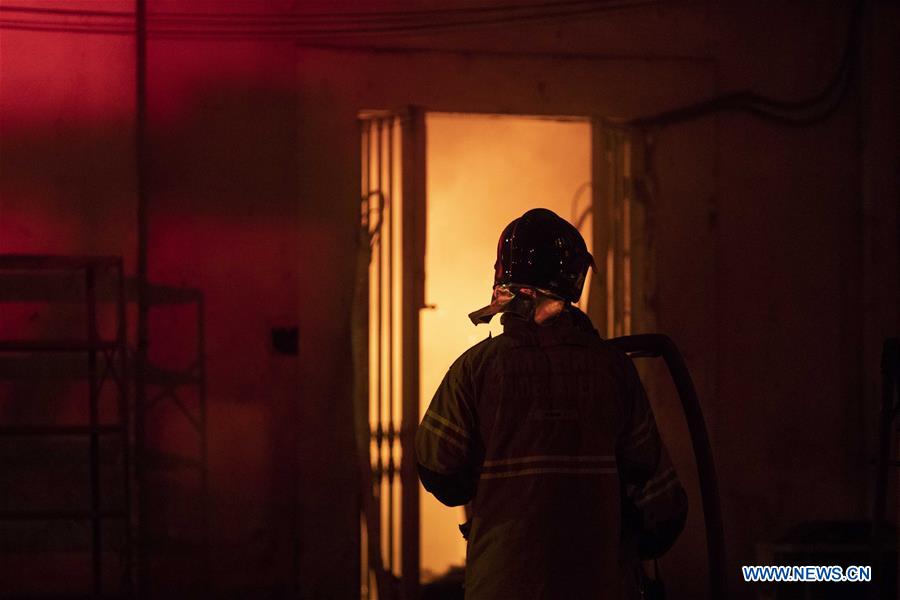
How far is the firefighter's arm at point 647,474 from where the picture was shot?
2.69 m

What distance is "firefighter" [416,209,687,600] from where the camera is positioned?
8.46 feet

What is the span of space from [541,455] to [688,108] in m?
3.18

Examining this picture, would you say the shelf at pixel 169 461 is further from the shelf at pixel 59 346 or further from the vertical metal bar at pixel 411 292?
the vertical metal bar at pixel 411 292

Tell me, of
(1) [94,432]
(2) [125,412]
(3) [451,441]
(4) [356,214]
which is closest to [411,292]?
(4) [356,214]

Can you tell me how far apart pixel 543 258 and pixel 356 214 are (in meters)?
2.23

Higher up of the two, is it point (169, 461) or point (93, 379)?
point (93, 379)

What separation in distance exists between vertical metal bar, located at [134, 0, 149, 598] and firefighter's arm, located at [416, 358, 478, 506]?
2470 millimetres

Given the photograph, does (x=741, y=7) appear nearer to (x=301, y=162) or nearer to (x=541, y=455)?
(x=301, y=162)

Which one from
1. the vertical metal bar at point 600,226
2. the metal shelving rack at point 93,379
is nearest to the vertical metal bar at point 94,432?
the metal shelving rack at point 93,379

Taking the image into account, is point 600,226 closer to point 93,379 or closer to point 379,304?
point 379,304

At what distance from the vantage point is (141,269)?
4.73 m

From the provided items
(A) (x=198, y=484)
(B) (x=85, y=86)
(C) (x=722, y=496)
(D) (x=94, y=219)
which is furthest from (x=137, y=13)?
(C) (x=722, y=496)

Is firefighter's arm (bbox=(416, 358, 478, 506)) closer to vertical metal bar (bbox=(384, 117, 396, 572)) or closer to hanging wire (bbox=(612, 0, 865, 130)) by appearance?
vertical metal bar (bbox=(384, 117, 396, 572))

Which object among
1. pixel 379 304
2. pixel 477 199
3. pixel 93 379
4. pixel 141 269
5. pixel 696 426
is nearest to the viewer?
pixel 696 426
